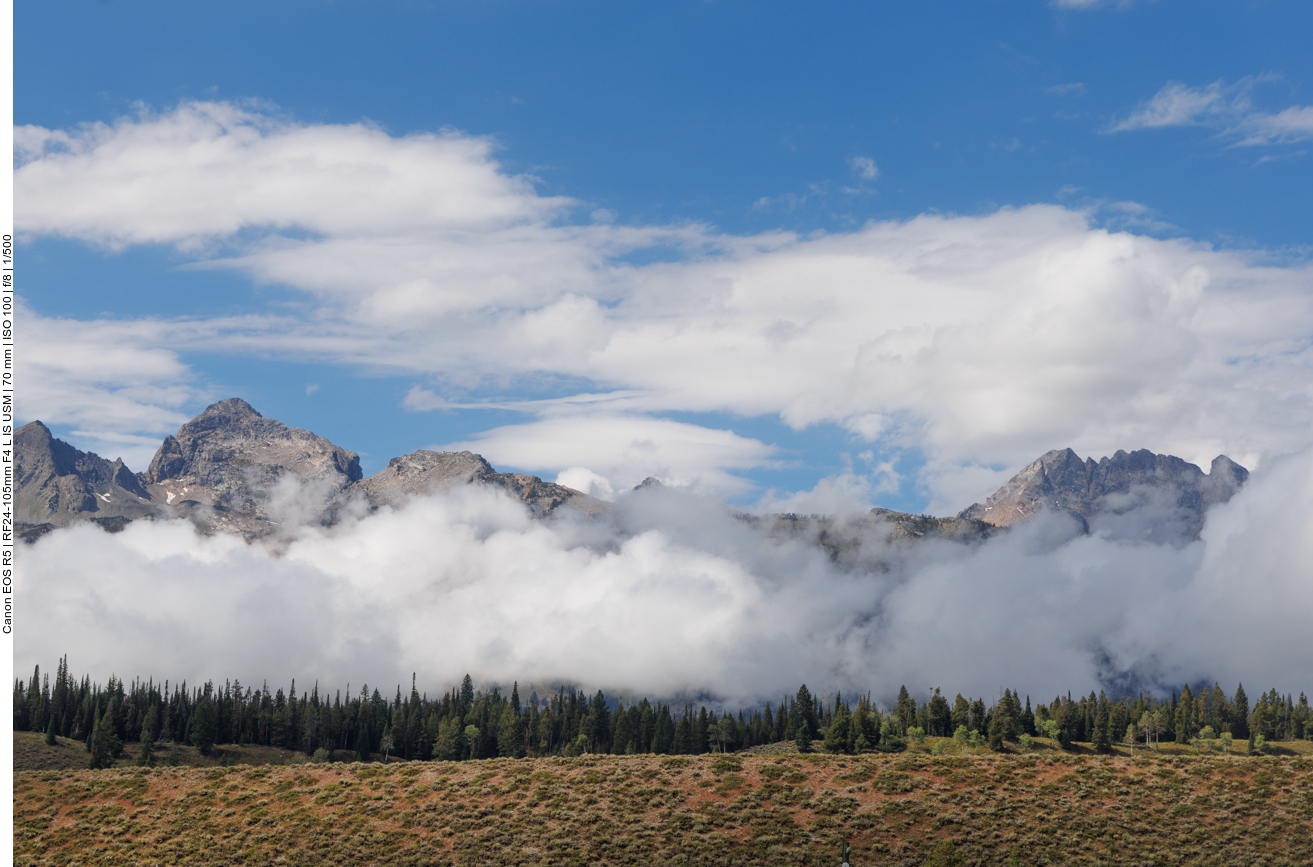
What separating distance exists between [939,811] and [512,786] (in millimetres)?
38743

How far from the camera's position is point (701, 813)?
8406cm

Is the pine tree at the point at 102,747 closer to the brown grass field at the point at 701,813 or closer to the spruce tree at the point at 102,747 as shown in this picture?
the spruce tree at the point at 102,747

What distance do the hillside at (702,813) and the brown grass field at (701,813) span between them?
0.67 ft

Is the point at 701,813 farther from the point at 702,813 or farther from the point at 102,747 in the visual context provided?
the point at 102,747

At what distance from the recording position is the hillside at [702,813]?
77.2 metres

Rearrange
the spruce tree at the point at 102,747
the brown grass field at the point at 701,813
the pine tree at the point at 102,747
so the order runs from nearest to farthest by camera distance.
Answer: the brown grass field at the point at 701,813, the spruce tree at the point at 102,747, the pine tree at the point at 102,747

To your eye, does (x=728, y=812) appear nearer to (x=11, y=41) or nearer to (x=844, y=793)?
(x=844, y=793)

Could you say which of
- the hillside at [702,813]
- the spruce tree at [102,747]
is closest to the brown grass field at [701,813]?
the hillside at [702,813]

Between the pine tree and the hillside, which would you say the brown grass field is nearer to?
the hillside

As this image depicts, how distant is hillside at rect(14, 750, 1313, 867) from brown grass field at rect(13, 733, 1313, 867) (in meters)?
0.20

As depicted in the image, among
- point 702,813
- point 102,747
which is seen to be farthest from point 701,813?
point 102,747

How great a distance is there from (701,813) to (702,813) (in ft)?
0.28

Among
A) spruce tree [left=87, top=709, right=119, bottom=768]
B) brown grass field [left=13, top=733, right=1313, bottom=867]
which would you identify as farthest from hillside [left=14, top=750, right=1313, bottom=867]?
spruce tree [left=87, top=709, right=119, bottom=768]

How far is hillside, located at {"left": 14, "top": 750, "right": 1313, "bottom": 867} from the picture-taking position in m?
77.2
